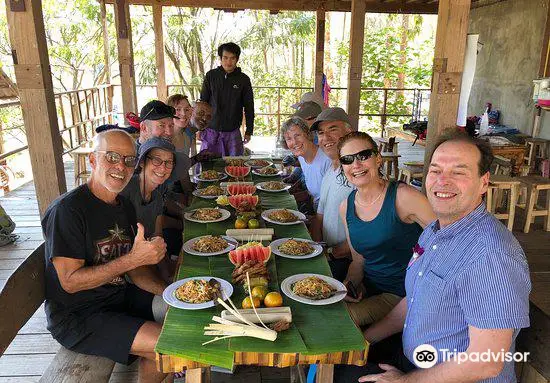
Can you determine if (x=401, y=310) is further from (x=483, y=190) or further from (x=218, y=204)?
(x=218, y=204)

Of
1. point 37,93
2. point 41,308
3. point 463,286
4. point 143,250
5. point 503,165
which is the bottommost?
point 41,308

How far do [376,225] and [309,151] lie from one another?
1538 millimetres

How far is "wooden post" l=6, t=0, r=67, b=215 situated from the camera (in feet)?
7.75

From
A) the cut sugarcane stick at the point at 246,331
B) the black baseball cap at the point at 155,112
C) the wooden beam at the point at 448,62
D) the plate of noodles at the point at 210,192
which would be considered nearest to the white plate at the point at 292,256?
the cut sugarcane stick at the point at 246,331

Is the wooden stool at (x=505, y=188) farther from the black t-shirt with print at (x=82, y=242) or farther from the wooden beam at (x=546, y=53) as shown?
the black t-shirt with print at (x=82, y=242)

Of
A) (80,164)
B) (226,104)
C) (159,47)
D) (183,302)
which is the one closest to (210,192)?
(183,302)

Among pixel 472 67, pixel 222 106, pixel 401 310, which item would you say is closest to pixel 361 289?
pixel 401 310

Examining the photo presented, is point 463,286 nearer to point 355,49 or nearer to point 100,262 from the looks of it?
point 100,262

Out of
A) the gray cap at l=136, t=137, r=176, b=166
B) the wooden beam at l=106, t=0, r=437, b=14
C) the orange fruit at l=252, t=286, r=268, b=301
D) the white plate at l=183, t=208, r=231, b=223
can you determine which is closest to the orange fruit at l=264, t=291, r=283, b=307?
the orange fruit at l=252, t=286, r=268, b=301

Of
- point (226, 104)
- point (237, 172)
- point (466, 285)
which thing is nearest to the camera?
point (466, 285)

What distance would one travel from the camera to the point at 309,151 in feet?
12.1

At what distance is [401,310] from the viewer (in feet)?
6.49

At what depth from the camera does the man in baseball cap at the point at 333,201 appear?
2.80 meters

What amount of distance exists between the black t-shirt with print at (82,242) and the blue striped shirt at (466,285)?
4.72ft
